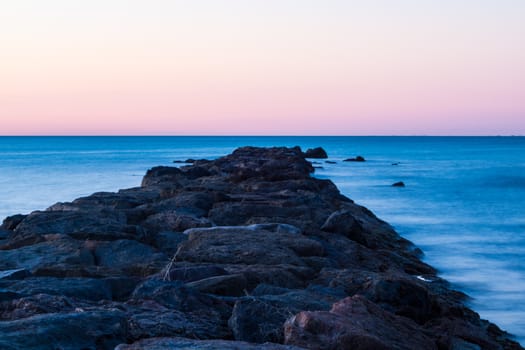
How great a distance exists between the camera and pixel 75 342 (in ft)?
14.2

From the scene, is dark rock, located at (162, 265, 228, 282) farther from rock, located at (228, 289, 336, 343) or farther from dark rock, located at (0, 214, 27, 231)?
dark rock, located at (0, 214, 27, 231)

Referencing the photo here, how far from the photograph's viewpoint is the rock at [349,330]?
4.48 meters

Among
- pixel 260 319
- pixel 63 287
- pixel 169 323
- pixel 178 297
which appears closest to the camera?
pixel 169 323

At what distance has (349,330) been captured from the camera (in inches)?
179

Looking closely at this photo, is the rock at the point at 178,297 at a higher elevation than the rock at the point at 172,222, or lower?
higher

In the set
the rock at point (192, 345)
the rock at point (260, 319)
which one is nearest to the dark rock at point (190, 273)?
the rock at point (260, 319)

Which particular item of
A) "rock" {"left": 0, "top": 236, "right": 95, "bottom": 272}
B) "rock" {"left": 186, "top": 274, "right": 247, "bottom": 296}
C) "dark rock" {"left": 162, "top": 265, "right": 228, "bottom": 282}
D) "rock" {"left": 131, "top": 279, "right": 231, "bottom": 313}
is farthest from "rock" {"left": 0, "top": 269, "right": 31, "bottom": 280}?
"rock" {"left": 186, "top": 274, "right": 247, "bottom": 296}

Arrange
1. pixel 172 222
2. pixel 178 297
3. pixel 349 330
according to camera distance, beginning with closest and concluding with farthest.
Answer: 1. pixel 349 330
2. pixel 178 297
3. pixel 172 222

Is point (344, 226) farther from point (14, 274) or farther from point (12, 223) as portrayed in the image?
point (14, 274)

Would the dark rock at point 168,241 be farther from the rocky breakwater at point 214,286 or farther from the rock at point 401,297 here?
the rock at point 401,297

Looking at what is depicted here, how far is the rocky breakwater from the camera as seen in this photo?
4543 mm

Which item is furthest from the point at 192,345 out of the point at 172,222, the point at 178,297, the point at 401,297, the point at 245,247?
the point at 172,222

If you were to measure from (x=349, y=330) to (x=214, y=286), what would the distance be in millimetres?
1912

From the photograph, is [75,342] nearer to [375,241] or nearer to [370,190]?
[375,241]
